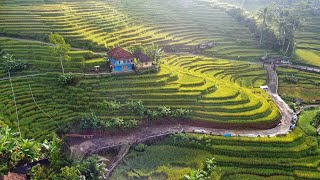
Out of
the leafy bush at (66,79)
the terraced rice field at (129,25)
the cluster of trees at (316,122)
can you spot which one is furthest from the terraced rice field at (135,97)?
the terraced rice field at (129,25)

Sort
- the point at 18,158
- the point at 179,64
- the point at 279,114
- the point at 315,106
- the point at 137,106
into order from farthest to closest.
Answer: the point at 179,64 → the point at 315,106 → the point at 279,114 → the point at 137,106 → the point at 18,158

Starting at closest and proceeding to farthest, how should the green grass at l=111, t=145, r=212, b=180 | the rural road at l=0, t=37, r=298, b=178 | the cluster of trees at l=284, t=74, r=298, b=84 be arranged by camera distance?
the green grass at l=111, t=145, r=212, b=180 → the rural road at l=0, t=37, r=298, b=178 → the cluster of trees at l=284, t=74, r=298, b=84

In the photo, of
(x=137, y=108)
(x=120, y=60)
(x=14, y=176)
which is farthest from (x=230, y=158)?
(x=14, y=176)

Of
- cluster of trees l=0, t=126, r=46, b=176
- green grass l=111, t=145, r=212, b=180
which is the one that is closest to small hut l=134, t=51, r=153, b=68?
green grass l=111, t=145, r=212, b=180

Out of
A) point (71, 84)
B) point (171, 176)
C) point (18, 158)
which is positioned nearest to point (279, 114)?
point (171, 176)

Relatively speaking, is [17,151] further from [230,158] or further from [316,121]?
[316,121]

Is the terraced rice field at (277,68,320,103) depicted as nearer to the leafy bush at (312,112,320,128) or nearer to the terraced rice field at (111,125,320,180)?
the leafy bush at (312,112,320,128)

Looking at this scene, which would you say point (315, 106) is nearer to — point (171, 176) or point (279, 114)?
point (279, 114)
